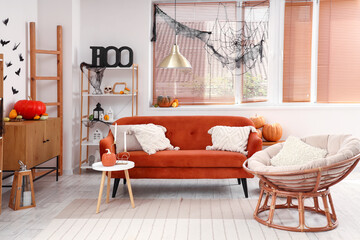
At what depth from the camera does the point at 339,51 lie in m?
6.16

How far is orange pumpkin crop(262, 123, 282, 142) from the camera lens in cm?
598

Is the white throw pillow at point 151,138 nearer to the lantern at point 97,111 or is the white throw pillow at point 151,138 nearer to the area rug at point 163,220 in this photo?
the area rug at point 163,220

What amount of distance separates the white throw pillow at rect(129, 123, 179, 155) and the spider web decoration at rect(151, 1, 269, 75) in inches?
70.4

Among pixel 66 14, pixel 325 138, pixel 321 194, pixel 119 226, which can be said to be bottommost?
pixel 119 226

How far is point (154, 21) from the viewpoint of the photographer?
20.8 ft

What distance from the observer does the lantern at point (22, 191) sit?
412 cm

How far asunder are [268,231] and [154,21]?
385cm

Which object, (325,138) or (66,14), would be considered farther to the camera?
(66,14)

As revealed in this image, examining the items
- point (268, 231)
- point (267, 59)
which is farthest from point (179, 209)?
point (267, 59)

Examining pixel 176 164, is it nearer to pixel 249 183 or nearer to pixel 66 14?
pixel 249 183

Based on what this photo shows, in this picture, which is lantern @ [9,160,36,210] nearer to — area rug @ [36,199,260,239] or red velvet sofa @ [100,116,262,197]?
area rug @ [36,199,260,239]

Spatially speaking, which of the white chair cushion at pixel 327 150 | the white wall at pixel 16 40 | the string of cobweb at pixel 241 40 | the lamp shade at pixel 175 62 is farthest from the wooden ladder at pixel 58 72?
the white chair cushion at pixel 327 150

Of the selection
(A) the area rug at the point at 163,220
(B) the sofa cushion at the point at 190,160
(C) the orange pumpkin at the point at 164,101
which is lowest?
(A) the area rug at the point at 163,220

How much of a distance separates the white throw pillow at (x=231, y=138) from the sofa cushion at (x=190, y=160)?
22 centimetres
